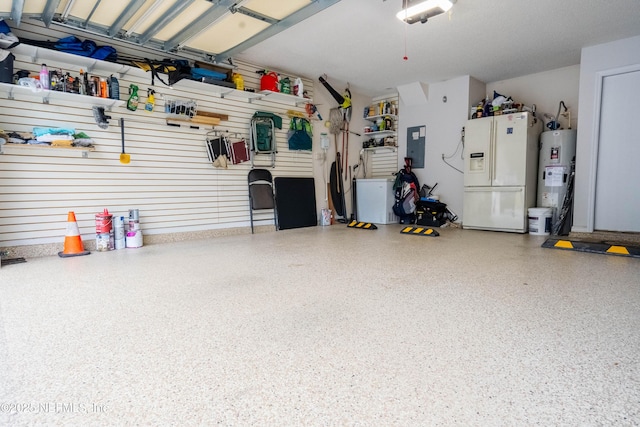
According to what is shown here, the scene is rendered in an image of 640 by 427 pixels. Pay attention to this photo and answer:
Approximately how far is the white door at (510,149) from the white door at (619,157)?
101 cm

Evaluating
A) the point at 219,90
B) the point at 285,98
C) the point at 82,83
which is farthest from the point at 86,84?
the point at 285,98

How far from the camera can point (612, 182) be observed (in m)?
5.10

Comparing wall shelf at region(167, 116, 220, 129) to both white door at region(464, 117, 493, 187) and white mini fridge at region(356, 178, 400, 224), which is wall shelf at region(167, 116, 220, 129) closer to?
white mini fridge at region(356, 178, 400, 224)

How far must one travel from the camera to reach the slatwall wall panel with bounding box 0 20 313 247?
394 cm

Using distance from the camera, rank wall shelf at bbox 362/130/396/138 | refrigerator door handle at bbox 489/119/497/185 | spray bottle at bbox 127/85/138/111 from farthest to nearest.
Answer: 1. wall shelf at bbox 362/130/396/138
2. refrigerator door handle at bbox 489/119/497/185
3. spray bottle at bbox 127/85/138/111

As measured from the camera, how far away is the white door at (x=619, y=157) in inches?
193

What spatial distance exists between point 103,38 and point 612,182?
24.6 ft

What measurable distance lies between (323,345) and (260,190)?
181 inches

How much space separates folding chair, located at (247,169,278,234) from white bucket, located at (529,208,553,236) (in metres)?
4.48

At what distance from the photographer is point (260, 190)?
6.02m

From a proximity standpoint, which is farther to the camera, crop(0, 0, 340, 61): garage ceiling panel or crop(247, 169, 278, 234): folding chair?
crop(247, 169, 278, 234): folding chair

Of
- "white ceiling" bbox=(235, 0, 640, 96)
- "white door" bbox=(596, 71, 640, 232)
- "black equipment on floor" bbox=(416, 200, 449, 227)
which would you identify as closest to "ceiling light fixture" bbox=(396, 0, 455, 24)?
"white ceiling" bbox=(235, 0, 640, 96)

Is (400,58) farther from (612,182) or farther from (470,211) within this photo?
(612,182)

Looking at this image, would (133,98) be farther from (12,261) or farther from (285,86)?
(285,86)
